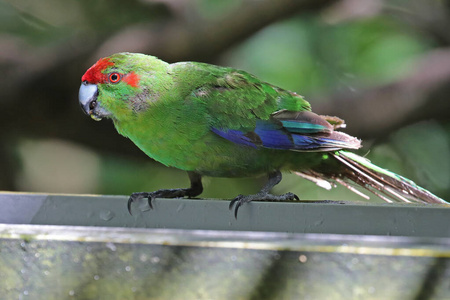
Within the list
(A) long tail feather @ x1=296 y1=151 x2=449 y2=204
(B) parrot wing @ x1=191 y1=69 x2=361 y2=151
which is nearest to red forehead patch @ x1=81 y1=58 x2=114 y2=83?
(B) parrot wing @ x1=191 y1=69 x2=361 y2=151

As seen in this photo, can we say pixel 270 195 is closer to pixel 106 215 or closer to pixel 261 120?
pixel 261 120

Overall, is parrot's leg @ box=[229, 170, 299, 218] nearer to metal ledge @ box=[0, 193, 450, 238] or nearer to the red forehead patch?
metal ledge @ box=[0, 193, 450, 238]

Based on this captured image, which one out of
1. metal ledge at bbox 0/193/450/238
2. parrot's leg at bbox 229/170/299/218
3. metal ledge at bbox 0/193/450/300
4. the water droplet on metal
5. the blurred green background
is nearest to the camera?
metal ledge at bbox 0/193/450/300

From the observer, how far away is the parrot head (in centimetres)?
290

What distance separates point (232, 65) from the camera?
16.3ft

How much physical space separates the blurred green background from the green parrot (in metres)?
1.03

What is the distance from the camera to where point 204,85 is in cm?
298

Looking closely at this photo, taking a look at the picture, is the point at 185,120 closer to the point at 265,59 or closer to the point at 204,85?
the point at 204,85

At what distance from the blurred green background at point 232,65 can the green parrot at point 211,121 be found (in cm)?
103

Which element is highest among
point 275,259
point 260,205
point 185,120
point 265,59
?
point 275,259

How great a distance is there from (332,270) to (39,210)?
1131mm

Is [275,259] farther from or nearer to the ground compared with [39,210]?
→ farther from the ground

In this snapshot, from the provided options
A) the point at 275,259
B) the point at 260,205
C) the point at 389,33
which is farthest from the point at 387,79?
the point at 275,259

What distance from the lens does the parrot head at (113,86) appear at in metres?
2.90
